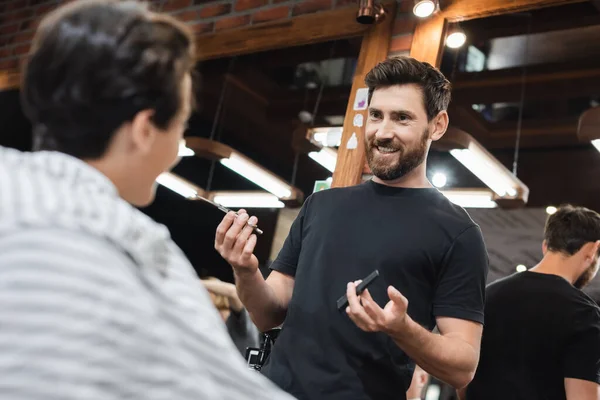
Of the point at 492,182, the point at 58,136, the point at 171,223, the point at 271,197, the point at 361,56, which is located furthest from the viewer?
the point at 171,223

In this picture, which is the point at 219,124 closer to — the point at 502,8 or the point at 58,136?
the point at 502,8

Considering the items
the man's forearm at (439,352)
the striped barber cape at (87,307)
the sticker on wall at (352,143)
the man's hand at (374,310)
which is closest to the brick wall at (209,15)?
the sticker on wall at (352,143)

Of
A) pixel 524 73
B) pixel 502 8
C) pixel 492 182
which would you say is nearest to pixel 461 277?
pixel 502 8

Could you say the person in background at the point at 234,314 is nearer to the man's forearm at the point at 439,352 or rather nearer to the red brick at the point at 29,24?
the red brick at the point at 29,24

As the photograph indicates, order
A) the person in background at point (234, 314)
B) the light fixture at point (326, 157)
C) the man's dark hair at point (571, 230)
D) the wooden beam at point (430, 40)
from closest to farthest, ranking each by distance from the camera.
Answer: the man's dark hair at point (571, 230) → the wooden beam at point (430, 40) → the light fixture at point (326, 157) → the person in background at point (234, 314)

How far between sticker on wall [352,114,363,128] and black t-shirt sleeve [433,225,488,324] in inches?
46.4

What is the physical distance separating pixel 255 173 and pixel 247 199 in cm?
16

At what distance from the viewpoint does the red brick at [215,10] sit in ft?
11.7

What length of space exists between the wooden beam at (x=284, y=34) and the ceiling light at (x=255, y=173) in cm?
69

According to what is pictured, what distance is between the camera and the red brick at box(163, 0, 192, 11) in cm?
377

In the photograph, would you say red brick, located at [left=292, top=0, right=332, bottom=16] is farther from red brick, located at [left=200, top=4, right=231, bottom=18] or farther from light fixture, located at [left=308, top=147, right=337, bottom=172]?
light fixture, located at [left=308, top=147, right=337, bottom=172]

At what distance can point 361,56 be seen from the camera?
2.99m

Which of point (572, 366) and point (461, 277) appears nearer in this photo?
point (461, 277)

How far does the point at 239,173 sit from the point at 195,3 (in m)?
1.03
